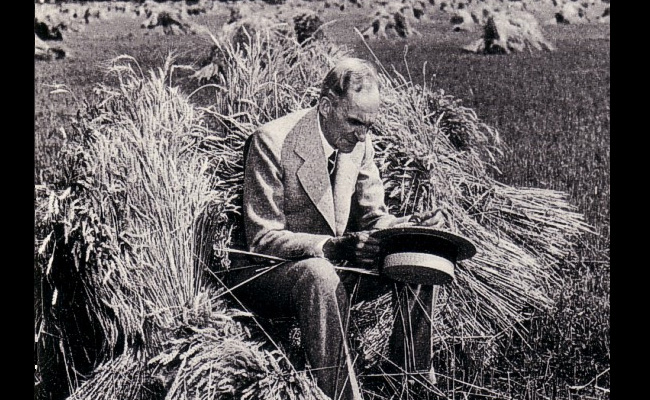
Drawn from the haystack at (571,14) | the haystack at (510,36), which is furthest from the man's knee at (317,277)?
the haystack at (571,14)

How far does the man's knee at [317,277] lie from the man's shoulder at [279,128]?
467mm

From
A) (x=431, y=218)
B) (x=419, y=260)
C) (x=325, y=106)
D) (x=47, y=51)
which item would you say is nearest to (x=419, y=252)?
(x=419, y=260)

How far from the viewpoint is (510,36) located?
4.15 meters

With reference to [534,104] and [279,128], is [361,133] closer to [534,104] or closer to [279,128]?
[279,128]

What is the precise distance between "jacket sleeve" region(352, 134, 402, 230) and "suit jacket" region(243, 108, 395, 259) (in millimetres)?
105

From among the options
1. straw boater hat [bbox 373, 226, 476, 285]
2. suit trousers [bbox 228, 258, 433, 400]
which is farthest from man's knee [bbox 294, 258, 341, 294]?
straw boater hat [bbox 373, 226, 476, 285]

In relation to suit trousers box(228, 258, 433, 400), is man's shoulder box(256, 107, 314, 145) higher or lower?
higher

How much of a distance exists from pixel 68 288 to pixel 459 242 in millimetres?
1433

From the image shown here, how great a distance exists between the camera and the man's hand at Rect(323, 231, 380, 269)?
332cm

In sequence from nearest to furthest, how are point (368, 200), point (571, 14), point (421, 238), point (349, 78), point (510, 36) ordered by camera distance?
point (421, 238) → point (349, 78) → point (368, 200) → point (571, 14) → point (510, 36)

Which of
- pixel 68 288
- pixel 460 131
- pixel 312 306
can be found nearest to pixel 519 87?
pixel 460 131

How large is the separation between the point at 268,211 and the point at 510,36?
4.91 ft

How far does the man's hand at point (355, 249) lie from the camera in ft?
10.9

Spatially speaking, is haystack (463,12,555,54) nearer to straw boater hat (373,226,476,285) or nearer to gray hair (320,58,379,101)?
gray hair (320,58,379,101)
